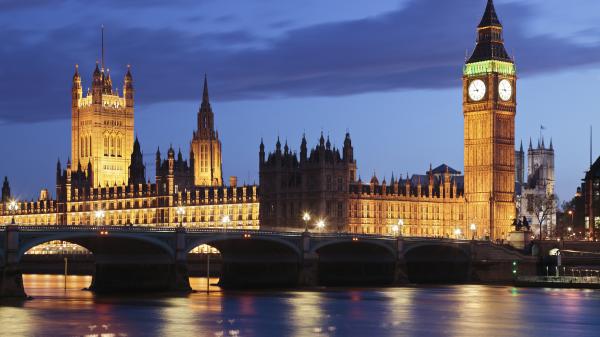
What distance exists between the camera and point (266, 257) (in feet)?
400

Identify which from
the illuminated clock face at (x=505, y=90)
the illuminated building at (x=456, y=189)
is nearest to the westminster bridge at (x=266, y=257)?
the illuminated building at (x=456, y=189)

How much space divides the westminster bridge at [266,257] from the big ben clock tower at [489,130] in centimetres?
3550

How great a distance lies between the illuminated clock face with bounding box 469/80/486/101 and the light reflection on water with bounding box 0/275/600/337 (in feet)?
217

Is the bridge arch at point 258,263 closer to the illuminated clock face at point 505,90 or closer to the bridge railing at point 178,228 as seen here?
the bridge railing at point 178,228

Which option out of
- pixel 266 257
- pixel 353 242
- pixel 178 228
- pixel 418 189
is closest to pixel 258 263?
pixel 266 257

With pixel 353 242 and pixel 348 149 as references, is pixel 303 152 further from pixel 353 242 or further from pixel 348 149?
pixel 353 242

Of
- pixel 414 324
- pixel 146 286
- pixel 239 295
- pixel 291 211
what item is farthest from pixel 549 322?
pixel 291 211

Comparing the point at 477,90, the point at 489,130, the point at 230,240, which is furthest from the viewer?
the point at 477,90

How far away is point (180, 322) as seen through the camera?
78688 mm

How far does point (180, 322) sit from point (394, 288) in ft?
143

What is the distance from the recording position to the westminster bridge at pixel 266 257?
326 ft

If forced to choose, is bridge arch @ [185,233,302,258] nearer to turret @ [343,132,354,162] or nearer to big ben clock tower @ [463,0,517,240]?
turret @ [343,132,354,162]

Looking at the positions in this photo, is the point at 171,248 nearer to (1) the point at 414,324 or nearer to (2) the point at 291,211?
(1) the point at 414,324

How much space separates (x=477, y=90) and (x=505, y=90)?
3689 mm
